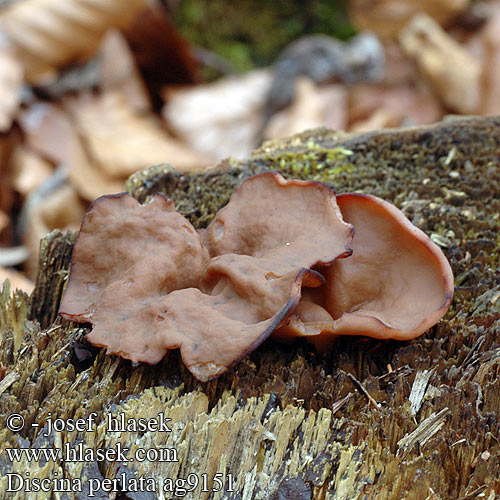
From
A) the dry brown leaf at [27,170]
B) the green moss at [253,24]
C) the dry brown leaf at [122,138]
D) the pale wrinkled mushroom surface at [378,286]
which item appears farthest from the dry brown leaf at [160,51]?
the pale wrinkled mushroom surface at [378,286]

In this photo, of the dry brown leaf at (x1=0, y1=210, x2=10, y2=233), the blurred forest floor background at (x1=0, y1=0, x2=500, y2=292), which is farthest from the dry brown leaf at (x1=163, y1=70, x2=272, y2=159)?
the dry brown leaf at (x1=0, y1=210, x2=10, y2=233)

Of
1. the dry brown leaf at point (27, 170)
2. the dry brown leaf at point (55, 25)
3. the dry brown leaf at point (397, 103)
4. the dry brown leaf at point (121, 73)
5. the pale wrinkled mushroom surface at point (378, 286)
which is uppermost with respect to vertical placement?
the dry brown leaf at point (55, 25)

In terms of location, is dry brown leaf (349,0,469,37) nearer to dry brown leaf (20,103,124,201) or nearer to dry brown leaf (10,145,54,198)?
dry brown leaf (20,103,124,201)

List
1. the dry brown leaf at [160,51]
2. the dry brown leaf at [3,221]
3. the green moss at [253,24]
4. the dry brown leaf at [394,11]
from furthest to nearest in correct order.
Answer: the green moss at [253,24] → the dry brown leaf at [394,11] → the dry brown leaf at [160,51] → the dry brown leaf at [3,221]

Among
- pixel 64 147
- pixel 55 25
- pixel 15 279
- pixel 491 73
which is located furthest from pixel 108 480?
pixel 491 73

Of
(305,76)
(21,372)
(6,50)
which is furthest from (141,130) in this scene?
(21,372)

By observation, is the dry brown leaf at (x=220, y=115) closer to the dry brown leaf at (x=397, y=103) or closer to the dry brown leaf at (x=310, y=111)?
the dry brown leaf at (x=310, y=111)
